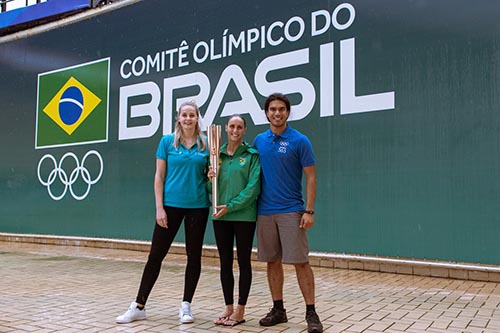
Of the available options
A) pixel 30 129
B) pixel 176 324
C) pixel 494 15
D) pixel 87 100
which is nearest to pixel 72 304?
pixel 176 324

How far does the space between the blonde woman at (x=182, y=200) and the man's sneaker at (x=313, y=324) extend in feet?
2.91

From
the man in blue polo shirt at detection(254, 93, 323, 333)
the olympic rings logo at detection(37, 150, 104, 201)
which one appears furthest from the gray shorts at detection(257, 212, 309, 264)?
the olympic rings logo at detection(37, 150, 104, 201)

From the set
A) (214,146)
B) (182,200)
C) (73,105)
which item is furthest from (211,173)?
(73,105)

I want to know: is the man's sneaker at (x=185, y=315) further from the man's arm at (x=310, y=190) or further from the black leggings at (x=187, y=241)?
the man's arm at (x=310, y=190)

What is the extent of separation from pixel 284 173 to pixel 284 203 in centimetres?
22

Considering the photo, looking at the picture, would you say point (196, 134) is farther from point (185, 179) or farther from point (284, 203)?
point (284, 203)

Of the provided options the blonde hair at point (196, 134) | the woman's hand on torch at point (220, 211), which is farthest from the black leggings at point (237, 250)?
the blonde hair at point (196, 134)

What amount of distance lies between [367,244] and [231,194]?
3237 mm

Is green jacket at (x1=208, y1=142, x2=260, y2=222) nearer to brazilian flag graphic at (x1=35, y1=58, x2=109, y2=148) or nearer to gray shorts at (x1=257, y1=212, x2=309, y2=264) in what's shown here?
gray shorts at (x1=257, y1=212, x2=309, y2=264)

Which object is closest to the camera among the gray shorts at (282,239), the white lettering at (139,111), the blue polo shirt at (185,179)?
the gray shorts at (282,239)

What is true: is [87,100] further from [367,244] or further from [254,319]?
Result: [254,319]

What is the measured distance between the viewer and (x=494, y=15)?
594 centimetres

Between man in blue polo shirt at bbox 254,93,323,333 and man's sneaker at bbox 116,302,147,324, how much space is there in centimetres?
92

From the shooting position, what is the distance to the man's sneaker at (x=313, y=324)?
145 inches
